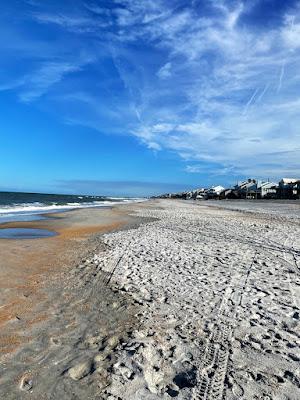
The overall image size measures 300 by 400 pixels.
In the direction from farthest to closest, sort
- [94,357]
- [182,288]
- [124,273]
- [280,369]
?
1. [124,273]
2. [182,288]
3. [94,357]
4. [280,369]

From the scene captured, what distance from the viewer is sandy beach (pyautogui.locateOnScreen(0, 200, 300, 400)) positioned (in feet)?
12.9

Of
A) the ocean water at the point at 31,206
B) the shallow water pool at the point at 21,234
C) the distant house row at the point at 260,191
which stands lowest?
the ocean water at the point at 31,206

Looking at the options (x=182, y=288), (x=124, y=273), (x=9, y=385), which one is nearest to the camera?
(x=9, y=385)

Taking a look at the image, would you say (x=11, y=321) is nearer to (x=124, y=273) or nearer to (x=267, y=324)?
(x=124, y=273)

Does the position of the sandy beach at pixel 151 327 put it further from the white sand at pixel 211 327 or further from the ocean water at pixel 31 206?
the ocean water at pixel 31 206

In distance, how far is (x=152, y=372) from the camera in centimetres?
417

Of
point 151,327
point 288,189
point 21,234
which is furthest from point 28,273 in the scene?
point 288,189

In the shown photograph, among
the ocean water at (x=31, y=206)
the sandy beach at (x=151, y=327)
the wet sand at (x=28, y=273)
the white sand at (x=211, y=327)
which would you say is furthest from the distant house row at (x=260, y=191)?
the sandy beach at (x=151, y=327)

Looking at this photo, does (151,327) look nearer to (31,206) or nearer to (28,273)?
(28,273)

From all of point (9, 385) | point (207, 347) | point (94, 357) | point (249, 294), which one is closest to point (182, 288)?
point (249, 294)

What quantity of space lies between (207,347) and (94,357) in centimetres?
150

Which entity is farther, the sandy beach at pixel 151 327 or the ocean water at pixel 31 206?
the ocean water at pixel 31 206

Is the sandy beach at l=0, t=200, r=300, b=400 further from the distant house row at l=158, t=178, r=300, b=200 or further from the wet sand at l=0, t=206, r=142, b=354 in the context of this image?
the distant house row at l=158, t=178, r=300, b=200

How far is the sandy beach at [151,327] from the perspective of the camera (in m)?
3.94
